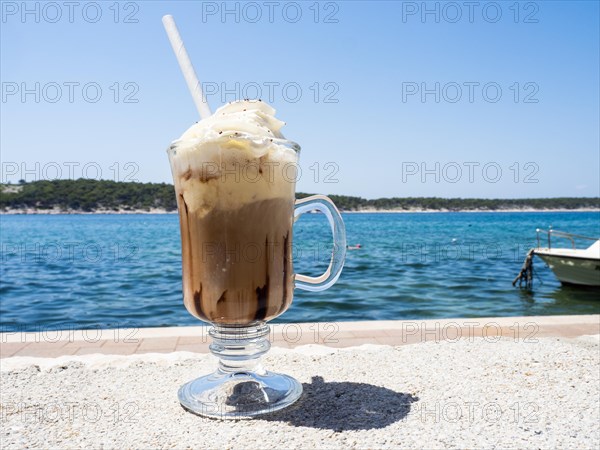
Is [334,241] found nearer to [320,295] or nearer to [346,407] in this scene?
[346,407]

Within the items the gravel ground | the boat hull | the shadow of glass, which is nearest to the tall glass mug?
the shadow of glass

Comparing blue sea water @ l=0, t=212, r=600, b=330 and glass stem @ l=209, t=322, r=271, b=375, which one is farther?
blue sea water @ l=0, t=212, r=600, b=330

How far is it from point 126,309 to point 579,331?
23.7ft

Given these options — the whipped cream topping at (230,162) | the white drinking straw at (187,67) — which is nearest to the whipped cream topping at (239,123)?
the whipped cream topping at (230,162)

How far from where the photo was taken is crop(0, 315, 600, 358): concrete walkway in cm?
362

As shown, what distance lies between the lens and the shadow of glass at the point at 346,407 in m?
2.26

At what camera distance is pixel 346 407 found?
2.45m

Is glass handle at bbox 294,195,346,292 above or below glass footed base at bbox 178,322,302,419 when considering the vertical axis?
above

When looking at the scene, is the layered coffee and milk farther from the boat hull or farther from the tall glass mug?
the boat hull

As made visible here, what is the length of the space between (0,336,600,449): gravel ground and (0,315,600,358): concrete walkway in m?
0.29

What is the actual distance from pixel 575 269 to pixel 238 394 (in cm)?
1108

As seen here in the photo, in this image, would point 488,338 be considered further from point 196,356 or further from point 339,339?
point 196,356

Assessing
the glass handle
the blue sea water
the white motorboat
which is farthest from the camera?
the white motorboat

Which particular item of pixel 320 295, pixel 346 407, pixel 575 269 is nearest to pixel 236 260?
pixel 346 407
